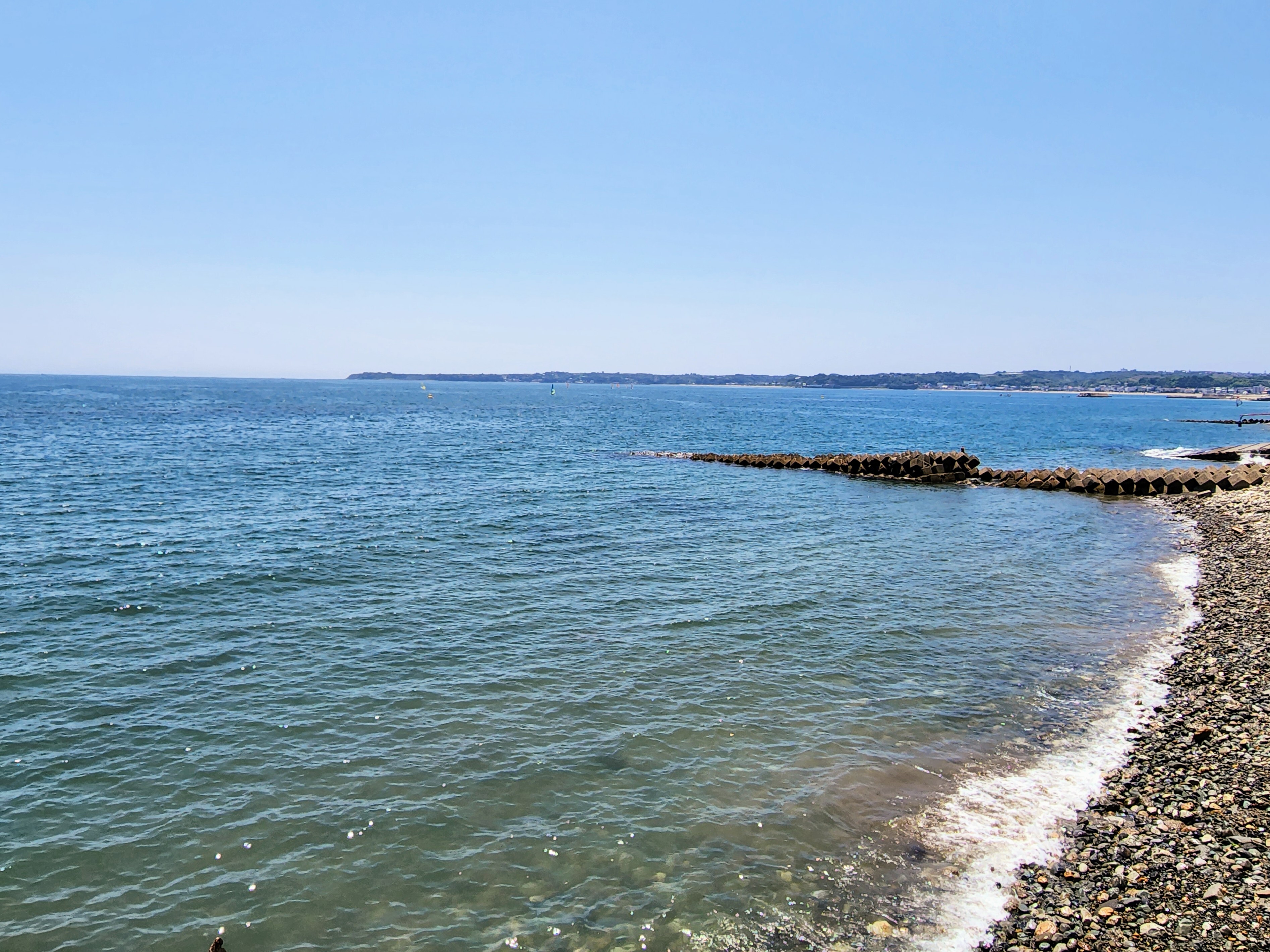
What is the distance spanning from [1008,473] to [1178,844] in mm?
50225

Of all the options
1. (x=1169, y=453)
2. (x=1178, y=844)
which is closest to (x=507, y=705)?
(x=1178, y=844)

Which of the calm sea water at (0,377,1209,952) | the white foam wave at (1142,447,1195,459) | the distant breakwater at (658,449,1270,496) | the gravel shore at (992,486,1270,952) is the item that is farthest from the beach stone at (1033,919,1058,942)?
the white foam wave at (1142,447,1195,459)

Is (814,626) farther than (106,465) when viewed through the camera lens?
No

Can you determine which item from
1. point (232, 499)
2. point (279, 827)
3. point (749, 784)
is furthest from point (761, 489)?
point (279, 827)

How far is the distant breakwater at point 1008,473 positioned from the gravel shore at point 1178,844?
36.9m

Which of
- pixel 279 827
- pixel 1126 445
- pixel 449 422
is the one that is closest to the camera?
pixel 279 827

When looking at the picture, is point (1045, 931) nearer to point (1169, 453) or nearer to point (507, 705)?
point (507, 705)

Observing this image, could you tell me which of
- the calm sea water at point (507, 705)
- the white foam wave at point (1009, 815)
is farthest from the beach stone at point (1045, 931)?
the calm sea water at point (507, 705)

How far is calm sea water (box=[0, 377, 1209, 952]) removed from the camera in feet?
34.0

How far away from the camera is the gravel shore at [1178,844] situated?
8.93 metres

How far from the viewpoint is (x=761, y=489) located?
49812 mm

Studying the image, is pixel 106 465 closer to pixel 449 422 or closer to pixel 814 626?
pixel 814 626

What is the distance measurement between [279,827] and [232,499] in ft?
109

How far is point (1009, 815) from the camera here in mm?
12055
